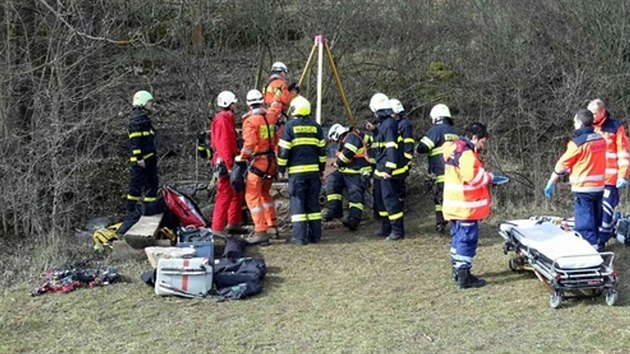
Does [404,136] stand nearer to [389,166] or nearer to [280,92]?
[389,166]

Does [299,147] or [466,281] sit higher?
[299,147]

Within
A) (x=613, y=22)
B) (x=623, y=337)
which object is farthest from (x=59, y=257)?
(x=613, y=22)

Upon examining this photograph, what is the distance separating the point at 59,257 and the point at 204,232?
185cm

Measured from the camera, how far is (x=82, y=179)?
11.7 metres

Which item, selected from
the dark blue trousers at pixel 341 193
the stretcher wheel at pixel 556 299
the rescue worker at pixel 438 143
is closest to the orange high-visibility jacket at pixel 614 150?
the rescue worker at pixel 438 143

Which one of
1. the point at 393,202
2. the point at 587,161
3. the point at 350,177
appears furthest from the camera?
the point at 350,177

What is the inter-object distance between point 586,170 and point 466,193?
1542mm

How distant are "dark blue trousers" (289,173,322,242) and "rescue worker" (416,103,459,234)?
1.57 meters

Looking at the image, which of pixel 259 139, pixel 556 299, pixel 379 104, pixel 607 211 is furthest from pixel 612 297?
pixel 259 139

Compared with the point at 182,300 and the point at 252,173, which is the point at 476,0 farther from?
the point at 182,300

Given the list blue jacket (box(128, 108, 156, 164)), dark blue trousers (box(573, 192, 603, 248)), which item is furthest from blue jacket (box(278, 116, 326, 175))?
dark blue trousers (box(573, 192, 603, 248))

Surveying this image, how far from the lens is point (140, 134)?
1062 centimetres

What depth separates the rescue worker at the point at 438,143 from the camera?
10.5 metres

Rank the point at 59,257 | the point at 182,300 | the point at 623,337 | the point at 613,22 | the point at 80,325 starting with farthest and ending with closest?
the point at 613,22 < the point at 59,257 < the point at 182,300 < the point at 80,325 < the point at 623,337
